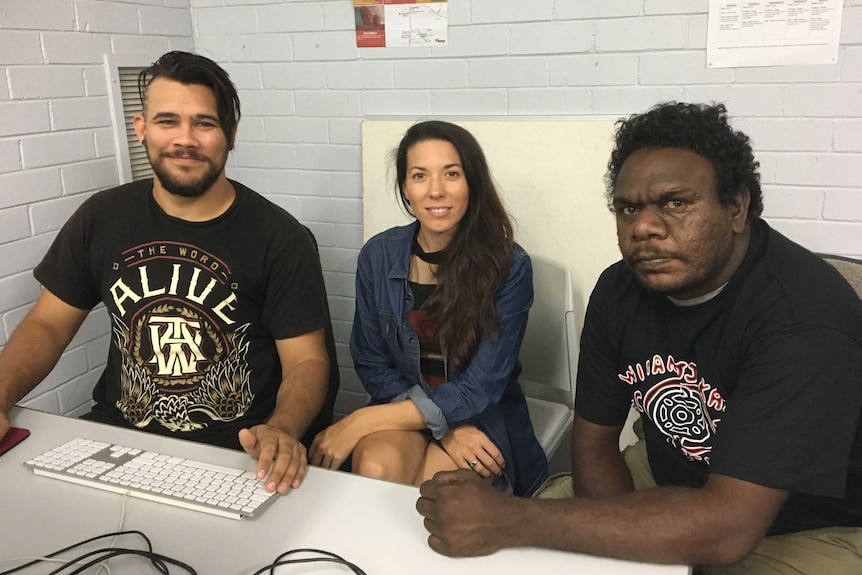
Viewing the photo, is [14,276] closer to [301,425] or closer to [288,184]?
[288,184]

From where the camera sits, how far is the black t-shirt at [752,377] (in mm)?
1047

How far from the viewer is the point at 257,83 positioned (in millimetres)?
2674

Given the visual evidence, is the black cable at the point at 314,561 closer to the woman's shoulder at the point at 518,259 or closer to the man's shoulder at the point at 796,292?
the man's shoulder at the point at 796,292

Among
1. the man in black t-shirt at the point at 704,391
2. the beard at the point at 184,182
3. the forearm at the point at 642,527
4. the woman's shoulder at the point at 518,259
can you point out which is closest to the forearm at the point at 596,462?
the man in black t-shirt at the point at 704,391

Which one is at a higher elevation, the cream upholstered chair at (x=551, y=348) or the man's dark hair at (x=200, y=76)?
the man's dark hair at (x=200, y=76)

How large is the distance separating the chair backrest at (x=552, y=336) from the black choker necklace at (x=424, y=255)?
1.26 feet

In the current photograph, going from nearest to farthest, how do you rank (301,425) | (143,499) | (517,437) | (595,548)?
(595,548) → (143,499) → (301,425) → (517,437)

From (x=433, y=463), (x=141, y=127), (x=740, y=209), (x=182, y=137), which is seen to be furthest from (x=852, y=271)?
(x=141, y=127)

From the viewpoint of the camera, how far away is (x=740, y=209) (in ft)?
3.99

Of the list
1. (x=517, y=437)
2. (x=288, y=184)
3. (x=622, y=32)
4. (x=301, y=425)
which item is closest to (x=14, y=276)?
(x=288, y=184)

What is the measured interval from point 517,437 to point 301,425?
0.60 meters

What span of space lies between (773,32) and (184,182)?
1.65 m

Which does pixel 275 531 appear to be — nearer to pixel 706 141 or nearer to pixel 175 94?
pixel 706 141

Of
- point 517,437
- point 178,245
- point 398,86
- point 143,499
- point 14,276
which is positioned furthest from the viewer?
point 398,86
